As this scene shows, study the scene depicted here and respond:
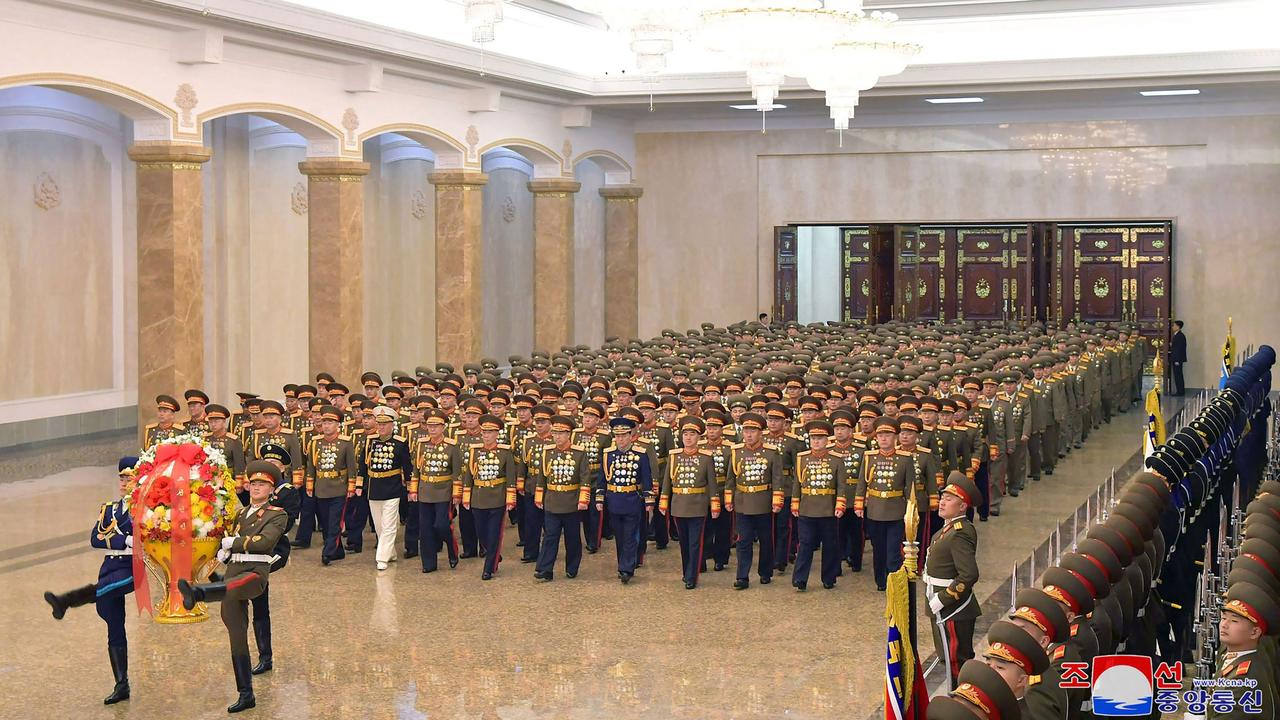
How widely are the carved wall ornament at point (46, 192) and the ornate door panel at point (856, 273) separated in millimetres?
15017

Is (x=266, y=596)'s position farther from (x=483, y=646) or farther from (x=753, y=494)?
(x=753, y=494)

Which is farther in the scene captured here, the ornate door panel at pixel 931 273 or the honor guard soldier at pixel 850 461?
the ornate door panel at pixel 931 273

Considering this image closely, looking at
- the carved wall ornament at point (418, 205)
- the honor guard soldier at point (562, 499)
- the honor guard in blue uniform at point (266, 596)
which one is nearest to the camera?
the honor guard in blue uniform at point (266, 596)

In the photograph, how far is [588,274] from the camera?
98.7 feet

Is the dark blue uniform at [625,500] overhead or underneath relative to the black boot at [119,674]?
overhead

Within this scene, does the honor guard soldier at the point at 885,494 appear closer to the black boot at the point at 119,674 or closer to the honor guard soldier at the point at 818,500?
the honor guard soldier at the point at 818,500

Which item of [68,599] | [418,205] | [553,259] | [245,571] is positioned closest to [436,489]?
[245,571]

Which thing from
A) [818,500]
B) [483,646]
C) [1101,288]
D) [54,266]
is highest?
[54,266]

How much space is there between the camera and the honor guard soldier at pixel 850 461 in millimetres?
11305

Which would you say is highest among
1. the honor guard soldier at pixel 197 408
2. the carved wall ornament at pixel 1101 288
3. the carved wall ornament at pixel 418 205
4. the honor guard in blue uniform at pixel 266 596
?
the carved wall ornament at pixel 418 205

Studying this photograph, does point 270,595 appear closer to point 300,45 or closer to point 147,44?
point 147,44

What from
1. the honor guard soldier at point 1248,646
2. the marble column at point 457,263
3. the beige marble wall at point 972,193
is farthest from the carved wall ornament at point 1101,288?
the honor guard soldier at point 1248,646

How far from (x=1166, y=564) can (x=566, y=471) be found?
4.81 metres

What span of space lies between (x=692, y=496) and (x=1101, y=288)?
56.5ft
